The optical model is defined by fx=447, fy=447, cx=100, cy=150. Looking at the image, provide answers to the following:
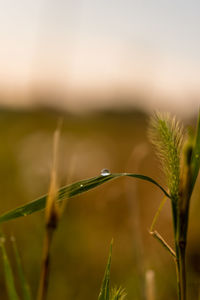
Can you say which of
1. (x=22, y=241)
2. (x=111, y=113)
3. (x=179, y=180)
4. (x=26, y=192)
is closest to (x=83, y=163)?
(x=26, y=192)

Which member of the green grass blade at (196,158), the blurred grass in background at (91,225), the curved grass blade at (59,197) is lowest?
the blurred grass in background at (91,225)

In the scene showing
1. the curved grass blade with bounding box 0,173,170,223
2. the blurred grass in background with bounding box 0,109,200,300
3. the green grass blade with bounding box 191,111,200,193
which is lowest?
the blurred grass in background with bounding box 0,109,200,300

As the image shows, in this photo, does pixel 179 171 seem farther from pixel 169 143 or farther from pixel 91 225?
pixel 91 225

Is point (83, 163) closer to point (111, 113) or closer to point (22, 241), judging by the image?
point (22, 241)

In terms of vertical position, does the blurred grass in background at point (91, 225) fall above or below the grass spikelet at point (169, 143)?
below

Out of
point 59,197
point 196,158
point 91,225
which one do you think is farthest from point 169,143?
point 91,225
